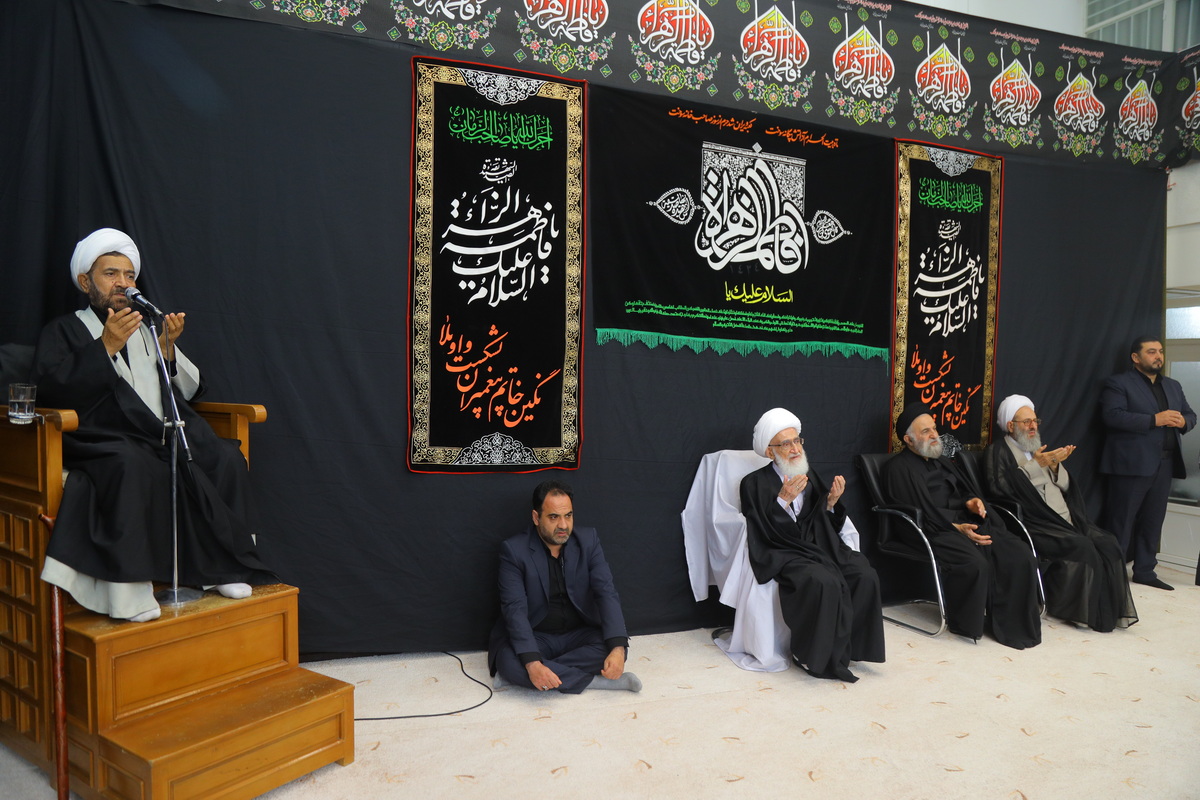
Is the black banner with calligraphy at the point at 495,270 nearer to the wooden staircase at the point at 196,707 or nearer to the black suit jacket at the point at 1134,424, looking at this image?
the wooden staircase at the point at 196,707

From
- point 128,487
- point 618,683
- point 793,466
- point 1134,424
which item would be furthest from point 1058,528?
point 128,487

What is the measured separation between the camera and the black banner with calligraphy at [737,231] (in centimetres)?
378

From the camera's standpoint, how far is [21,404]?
2.25m

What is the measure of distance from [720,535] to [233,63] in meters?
2.89

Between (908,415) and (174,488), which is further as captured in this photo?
(908,415)

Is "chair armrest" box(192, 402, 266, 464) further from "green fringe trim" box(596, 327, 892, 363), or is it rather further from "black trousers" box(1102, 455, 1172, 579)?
"black trousers" box(1102, 455, 1172, 579)

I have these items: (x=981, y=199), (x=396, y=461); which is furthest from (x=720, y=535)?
(x=981, y=199)

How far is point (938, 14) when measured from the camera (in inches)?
183

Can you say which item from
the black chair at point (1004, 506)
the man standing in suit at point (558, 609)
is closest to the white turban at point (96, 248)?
the man standing in suit at point (558, 609)

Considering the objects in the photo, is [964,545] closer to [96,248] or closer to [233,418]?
[233,418]

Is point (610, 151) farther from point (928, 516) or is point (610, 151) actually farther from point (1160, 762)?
point (1160, 762)

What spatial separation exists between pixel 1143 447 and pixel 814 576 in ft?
9.79

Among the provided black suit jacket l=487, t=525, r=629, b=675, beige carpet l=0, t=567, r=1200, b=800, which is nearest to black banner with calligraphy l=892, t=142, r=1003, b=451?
beige carpet l=0, t=567, r=1200, b=800

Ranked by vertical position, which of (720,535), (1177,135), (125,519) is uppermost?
(1177,135)
